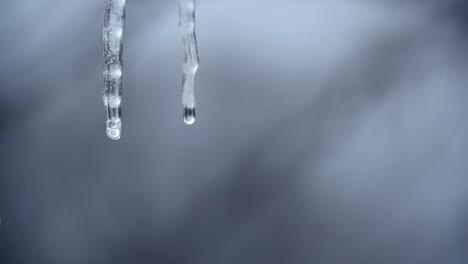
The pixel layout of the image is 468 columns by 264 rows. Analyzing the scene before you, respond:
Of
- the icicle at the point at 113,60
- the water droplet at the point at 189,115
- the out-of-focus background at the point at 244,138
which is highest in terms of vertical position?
the out-of-focus background at the point at 244,138

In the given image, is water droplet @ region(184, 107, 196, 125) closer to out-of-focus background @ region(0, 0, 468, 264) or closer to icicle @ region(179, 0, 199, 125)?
icicle @ region(179, 0, 199, 125)

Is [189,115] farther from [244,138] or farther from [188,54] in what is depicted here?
[244,138]

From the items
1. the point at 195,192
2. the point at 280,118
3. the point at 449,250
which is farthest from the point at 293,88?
the point at 449,250

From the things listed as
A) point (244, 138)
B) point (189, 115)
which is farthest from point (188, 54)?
point (244, 138)

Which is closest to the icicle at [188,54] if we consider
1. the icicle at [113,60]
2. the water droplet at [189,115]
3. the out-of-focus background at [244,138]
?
the water droplet at [189,115]

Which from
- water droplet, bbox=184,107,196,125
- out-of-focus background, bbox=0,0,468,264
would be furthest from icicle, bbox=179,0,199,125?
out-of-focus background, bbox=0,0,468,264

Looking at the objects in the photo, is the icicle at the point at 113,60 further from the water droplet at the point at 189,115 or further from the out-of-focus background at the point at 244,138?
the out-of-focus background at the point at 244,138
